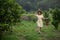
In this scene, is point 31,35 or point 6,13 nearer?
point 6,13

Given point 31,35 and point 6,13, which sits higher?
point 6,13

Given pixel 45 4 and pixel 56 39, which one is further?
pixel 45 4

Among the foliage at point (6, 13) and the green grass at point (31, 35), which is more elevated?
the foliage at point (6, 13)

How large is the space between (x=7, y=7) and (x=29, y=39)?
84.0 inches

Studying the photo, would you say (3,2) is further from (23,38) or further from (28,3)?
(28,3)

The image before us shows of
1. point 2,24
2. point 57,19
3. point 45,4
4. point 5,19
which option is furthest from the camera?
point 45,4

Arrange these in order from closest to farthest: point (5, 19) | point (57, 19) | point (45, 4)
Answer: point (5, 19) → point (57, 19) → point (45, 4)

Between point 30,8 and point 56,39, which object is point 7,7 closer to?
point 56,39

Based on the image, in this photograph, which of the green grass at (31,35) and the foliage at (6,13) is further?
the green grass at (31,35)

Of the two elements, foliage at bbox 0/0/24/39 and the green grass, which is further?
the green grass

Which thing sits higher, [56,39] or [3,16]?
[3,16]

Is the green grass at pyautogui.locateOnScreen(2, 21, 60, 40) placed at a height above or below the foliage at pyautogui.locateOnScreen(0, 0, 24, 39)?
below

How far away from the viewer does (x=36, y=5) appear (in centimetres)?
6141

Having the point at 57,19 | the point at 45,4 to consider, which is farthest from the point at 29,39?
the point at 45,4
